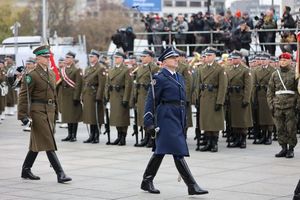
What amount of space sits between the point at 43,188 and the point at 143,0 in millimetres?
24687

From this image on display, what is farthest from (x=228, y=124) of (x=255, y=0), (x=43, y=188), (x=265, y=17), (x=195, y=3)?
(x=195, y=3)

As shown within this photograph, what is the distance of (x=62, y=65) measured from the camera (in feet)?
65.2

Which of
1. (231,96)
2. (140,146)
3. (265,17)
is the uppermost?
(265,17)

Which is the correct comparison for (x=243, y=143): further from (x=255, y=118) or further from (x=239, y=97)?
(x=255, y=118)

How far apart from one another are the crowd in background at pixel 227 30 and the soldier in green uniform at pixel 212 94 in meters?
7.09

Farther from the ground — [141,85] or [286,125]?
[141,85]

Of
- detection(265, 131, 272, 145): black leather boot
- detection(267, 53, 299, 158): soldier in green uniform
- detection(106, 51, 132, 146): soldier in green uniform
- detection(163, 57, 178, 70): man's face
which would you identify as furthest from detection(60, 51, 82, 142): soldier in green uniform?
detection(163, 57, 178, 70): man's face

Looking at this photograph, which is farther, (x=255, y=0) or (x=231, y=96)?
(x=255, y=0)

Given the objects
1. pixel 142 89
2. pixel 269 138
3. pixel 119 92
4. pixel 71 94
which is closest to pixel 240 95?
pixel 269 138

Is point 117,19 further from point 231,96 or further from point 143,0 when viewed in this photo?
point 231,96

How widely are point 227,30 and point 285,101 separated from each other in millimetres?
12306

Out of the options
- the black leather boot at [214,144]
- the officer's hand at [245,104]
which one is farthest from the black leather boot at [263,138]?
the black leather boot at [214,144]

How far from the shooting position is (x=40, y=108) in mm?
12305

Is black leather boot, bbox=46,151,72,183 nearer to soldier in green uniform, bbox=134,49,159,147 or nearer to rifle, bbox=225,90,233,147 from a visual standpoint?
soldier in green uniform, bbox=134,49,159,147
